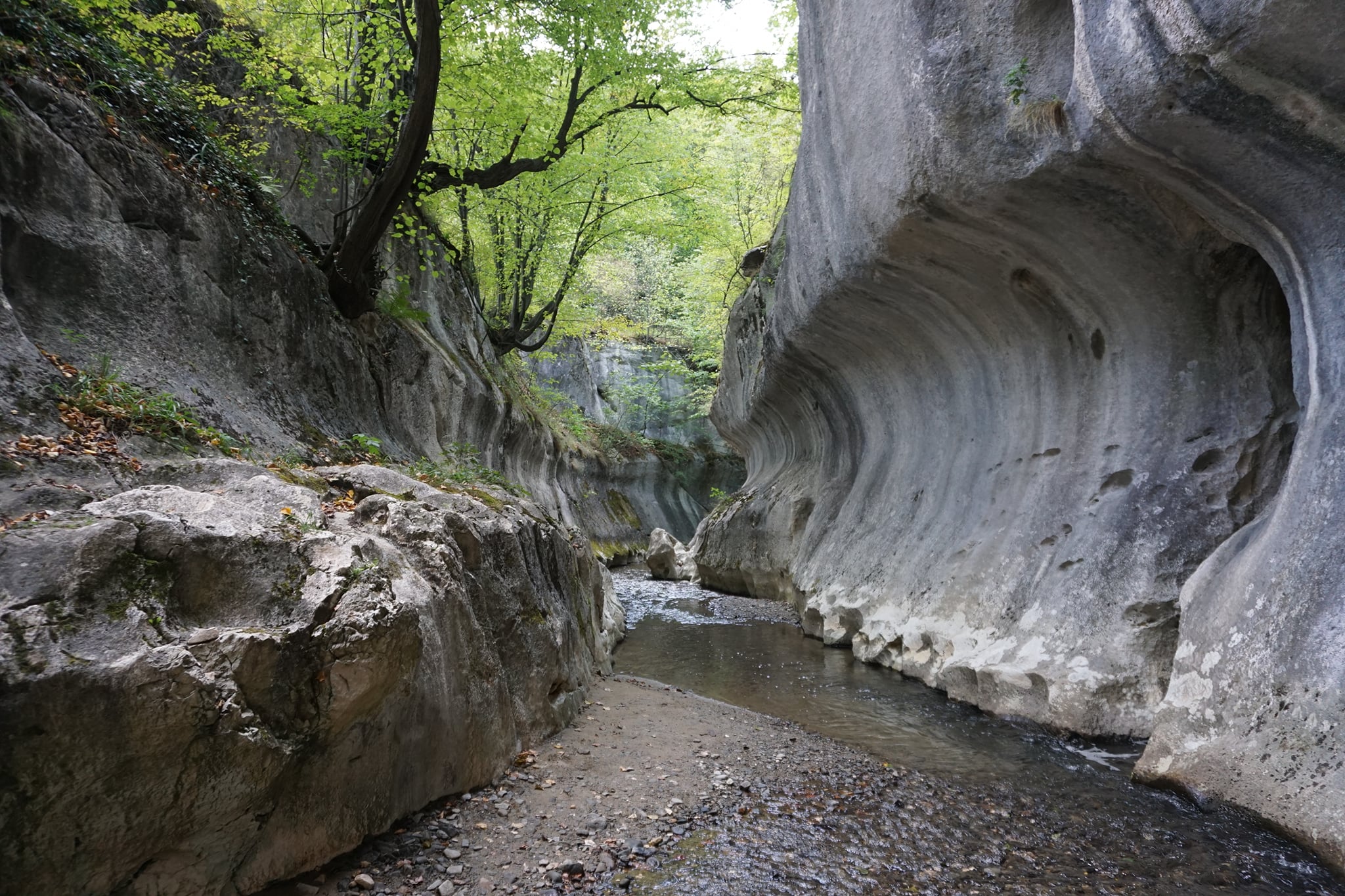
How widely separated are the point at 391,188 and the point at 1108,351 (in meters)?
8.83

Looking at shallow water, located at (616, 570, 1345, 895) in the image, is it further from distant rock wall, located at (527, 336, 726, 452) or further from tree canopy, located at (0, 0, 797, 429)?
distant rock wall, located at (527, 336, 726, 452)

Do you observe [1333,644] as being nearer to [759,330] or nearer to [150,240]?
[150,240]

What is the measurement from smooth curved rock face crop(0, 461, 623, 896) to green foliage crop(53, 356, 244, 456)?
1.27 metres

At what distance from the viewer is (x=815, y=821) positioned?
4312 mm

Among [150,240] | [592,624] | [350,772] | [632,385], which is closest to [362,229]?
[150,240]

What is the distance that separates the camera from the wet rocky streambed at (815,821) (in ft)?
11.7

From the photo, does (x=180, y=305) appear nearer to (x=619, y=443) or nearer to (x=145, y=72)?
(x=145, y=72)

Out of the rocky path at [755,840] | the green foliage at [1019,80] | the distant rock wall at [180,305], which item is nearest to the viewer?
A: the rocky path at [755,840]

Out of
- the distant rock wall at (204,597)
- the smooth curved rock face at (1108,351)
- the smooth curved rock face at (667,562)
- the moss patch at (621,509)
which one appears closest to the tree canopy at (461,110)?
the distant rock wall at (204,597)

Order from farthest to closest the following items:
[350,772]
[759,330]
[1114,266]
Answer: [759,330], [1114,266], [350,772]

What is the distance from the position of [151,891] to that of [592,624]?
17.7 feet

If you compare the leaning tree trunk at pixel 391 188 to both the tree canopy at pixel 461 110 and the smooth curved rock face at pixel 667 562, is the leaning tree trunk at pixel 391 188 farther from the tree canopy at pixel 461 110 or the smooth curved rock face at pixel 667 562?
the smooth curved rock face at pixel 667 562

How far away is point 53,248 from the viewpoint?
580cm

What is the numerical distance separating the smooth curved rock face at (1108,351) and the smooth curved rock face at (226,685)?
4.85m
